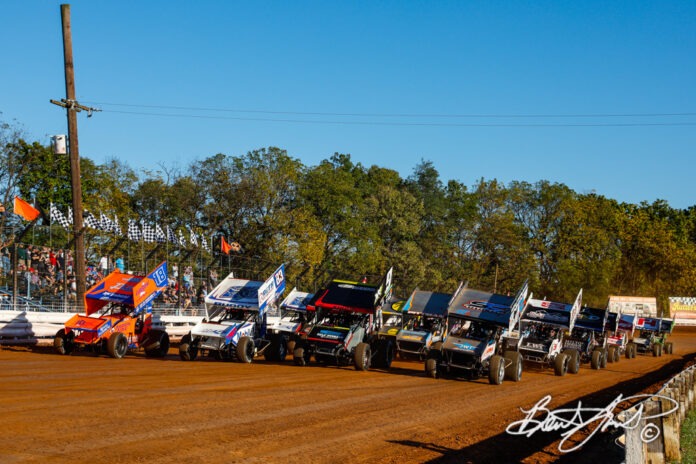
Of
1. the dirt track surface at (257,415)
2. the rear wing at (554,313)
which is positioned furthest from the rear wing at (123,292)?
the rear wing at (554,313)

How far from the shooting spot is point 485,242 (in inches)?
2736

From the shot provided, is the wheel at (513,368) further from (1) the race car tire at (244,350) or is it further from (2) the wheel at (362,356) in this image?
(1) the race car tire at (244,350)

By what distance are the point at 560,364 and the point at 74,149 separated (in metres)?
16.9

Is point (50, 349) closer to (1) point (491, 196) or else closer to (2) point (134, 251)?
(2) point (134, 251)

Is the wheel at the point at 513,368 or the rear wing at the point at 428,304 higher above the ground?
the rear wing at the point at 428,304

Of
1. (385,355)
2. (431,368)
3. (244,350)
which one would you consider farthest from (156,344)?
(431,368)

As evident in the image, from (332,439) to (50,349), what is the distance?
14.9 meters

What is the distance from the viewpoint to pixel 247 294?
72.4ft

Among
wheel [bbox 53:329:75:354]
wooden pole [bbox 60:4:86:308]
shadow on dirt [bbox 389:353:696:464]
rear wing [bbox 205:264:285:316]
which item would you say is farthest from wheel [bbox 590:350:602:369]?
wooden pole [bbox 60:4:86:308]

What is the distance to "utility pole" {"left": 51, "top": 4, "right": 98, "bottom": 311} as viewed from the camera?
77.5ft

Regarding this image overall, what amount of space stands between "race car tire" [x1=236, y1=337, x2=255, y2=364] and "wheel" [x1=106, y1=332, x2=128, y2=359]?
314 centimetres

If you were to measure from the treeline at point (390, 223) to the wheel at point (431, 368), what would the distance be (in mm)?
14904

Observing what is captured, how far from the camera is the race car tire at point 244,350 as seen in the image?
66.9 ft

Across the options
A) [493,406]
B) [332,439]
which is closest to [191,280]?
[493,406]
